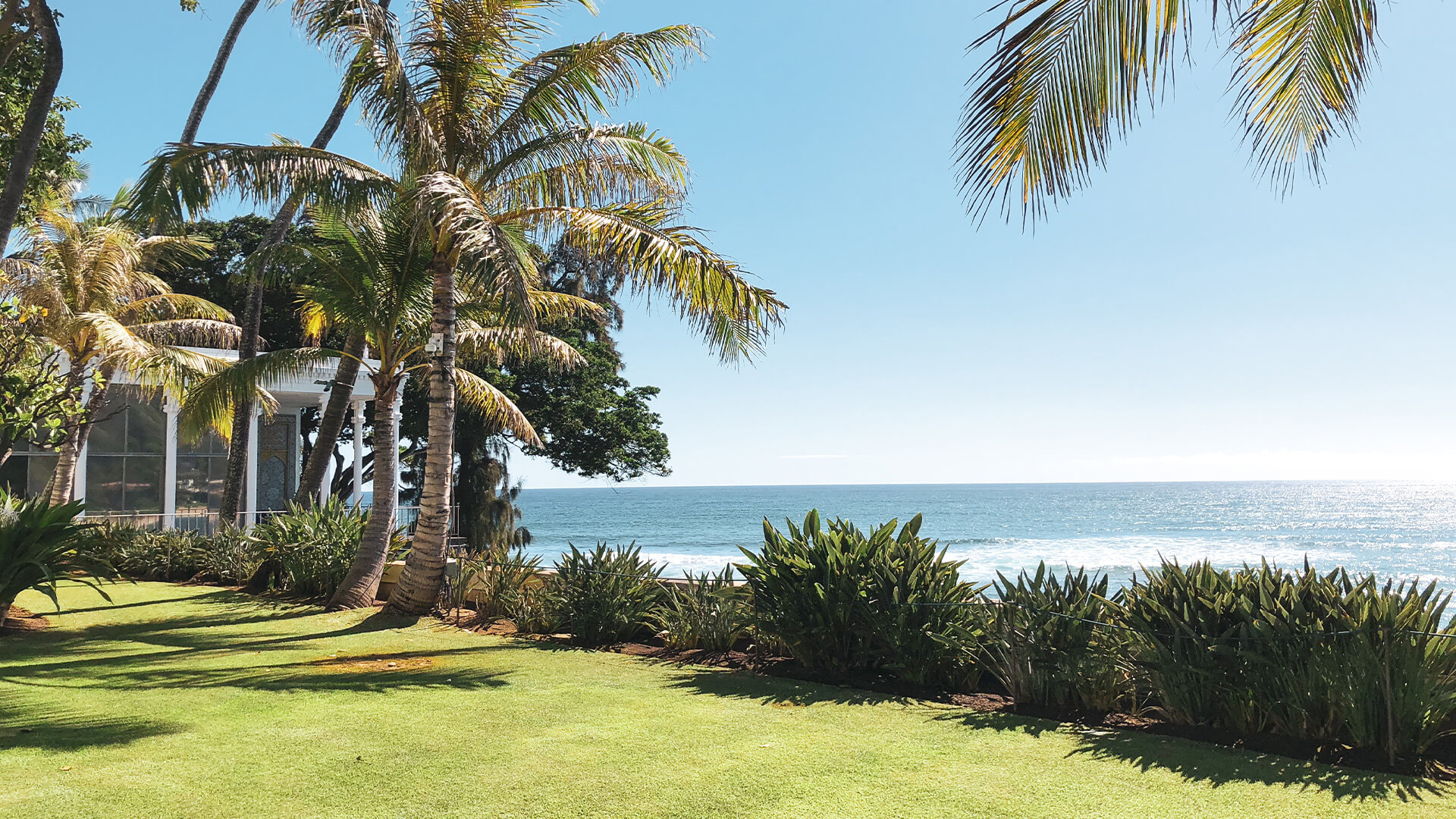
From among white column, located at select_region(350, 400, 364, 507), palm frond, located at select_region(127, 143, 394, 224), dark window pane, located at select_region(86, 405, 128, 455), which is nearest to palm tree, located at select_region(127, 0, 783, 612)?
palm frond, located at select_region(127, 143, 394, 224)

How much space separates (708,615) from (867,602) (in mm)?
2000

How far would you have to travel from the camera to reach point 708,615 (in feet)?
28.3

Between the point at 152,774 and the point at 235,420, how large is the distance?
14406mm

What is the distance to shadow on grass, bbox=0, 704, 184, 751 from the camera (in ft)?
16.9

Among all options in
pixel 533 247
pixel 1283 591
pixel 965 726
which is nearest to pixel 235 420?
pixel 533 247

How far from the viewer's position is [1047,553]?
4981 centimetres

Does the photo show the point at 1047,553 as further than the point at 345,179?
Yes

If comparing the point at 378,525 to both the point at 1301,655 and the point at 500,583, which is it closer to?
the point at 500,583

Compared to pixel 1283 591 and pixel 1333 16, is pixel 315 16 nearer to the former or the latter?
pixel 1333 16

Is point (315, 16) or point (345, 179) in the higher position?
point (315, 16)

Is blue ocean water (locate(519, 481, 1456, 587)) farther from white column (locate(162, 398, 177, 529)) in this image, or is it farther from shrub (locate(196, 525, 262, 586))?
shrub (locate(196, 525, 262, 586))

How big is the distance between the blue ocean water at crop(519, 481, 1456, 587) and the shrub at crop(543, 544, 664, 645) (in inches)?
389

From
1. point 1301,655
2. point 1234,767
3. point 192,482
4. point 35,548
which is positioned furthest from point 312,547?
point 192,482

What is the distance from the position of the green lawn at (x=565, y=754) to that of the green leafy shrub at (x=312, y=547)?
177 inches
